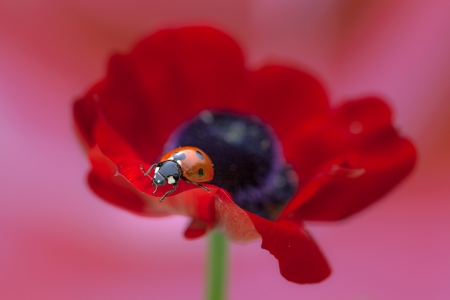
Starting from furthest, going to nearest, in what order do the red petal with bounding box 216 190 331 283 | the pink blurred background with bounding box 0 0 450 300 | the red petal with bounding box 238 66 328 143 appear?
the pink blurred background with bounding box 0 0 450 300 < the red petal with bounding box 238 66 328 143 < the red petal with bounding box 216 190 331 283

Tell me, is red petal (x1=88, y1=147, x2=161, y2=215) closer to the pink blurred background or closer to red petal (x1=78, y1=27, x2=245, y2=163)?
red petal (x1=78, y1=27, x2=245, y2=163)

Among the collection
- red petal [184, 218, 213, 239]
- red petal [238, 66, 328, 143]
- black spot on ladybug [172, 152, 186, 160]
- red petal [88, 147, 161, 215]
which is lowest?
red petal [184, 218, 213, 239]

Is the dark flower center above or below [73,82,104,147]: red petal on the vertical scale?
above

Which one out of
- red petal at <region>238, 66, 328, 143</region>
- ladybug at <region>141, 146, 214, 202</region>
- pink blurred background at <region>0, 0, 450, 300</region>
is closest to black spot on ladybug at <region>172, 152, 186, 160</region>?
ladybug at <region>141, 146, 214, 202</region>

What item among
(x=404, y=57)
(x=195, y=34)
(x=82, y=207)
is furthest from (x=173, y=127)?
(x=404, y=57)

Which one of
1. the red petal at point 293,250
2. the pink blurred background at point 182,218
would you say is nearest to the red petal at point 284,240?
the red petal at point 293,250

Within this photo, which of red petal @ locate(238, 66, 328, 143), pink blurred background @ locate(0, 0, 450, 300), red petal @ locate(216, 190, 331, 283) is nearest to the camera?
red petal @ locate(216, 190, 331, 283)

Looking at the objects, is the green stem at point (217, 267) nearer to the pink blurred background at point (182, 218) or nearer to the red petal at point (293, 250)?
the red petal at point (293, 250)

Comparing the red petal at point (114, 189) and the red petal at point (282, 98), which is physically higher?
the red petal at point (282, 98)
